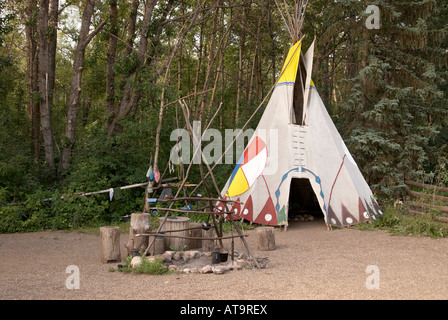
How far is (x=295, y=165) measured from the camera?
8.35 metres

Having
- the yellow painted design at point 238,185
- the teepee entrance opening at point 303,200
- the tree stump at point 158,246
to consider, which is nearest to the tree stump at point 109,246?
the tree stump at point 158,246

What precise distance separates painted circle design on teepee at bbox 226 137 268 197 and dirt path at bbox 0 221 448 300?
1609mm

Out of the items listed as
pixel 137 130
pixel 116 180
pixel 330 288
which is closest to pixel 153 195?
pixel 116 180

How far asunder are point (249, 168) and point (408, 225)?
3144 mm

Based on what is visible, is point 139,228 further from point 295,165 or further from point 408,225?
point 408,225

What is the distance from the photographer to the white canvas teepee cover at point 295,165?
324 inches

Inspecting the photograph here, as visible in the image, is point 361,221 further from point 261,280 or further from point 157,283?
point 157,283

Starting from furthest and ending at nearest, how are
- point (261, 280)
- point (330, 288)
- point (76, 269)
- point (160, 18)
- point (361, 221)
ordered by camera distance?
point (160, 18)
point (361, 221)
point (76, 269)
point (261, 280)
point (330, 288)

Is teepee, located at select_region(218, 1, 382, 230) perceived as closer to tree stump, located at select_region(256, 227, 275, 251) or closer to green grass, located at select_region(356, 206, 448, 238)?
green grass, located at select_region(356, 206, 448, 238)

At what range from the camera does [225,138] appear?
A: 1306 centimetres

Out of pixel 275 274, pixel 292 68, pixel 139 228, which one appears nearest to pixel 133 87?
pixel 292 68

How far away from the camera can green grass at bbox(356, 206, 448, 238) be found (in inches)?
290

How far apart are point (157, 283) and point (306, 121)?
551 cm

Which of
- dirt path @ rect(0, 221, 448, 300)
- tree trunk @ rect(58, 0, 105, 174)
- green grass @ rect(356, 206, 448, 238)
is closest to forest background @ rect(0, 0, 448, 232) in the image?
tree trunk @ rect(58, 0, 105, 174)
